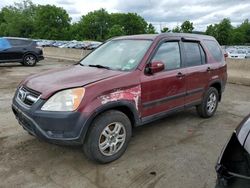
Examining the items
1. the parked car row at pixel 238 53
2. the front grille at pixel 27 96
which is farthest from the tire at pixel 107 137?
the parked car row at pixel 238 53

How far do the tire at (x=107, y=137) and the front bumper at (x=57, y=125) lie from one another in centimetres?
18

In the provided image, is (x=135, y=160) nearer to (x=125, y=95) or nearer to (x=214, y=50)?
(x=125, y=95)

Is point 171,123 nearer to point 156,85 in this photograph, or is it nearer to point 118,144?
point 156,85

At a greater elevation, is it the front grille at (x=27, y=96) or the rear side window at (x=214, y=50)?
the rear side window at (x=214, y=50)

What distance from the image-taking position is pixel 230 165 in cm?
215

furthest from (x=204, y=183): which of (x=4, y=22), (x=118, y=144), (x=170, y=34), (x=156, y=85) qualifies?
(x=4, y=22)

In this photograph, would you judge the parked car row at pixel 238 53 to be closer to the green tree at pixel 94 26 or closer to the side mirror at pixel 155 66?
the side mirror at pixel 155 66

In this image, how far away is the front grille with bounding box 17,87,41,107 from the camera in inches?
146

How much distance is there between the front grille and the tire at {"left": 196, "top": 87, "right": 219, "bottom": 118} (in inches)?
134

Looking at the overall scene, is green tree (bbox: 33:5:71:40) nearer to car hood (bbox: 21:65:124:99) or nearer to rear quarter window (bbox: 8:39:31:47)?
rear quarter window (bbox: 8:39:31:47)

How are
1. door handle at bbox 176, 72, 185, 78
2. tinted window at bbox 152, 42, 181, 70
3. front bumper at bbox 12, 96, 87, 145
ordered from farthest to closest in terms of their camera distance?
door handle at bbox 176, 72, 185, 78 → tinted window at bbox 152, 42, 181, 70 → front bumper at bbox 12, 96, 87, 145

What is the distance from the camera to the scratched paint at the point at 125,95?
12.2ft

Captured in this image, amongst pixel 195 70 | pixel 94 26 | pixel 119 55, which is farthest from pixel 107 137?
pixel 94 26

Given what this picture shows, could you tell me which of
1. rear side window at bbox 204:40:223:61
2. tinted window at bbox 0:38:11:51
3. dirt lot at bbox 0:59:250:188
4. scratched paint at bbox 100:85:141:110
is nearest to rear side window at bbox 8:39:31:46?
tinted window at bbox 0:38:11:51
